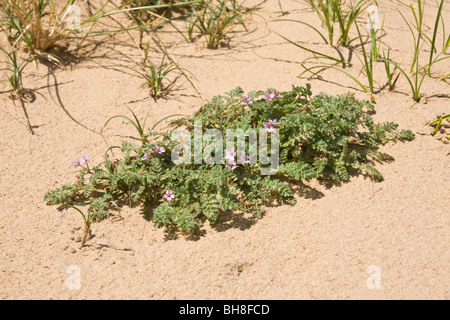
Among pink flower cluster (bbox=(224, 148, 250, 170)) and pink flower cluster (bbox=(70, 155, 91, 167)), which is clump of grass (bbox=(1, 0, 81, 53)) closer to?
pink flower cluster (bbox=(70, 155, 91, 167))

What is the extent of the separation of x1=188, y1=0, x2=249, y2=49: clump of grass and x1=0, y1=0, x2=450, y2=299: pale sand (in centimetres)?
56

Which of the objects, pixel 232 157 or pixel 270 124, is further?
pixel 270 124

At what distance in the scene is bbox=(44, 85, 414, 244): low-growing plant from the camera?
254 centimetres

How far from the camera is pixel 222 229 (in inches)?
98.6

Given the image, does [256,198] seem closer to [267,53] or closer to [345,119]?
[345,119]

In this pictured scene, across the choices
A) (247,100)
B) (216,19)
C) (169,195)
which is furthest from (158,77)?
(169,195)

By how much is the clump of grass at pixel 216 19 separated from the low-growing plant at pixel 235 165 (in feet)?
3.40

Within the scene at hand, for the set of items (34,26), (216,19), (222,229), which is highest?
(216,19)

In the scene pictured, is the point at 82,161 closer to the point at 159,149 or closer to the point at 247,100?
the point at 159,149

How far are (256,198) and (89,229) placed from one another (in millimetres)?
910

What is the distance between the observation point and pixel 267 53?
12.5 feet

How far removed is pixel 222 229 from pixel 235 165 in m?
0.36

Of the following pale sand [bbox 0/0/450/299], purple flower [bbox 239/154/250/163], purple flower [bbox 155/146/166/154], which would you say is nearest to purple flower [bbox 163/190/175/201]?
pale sand [bbox 0/0/450/299]

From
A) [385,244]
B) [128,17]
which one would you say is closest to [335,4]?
[128,17]
